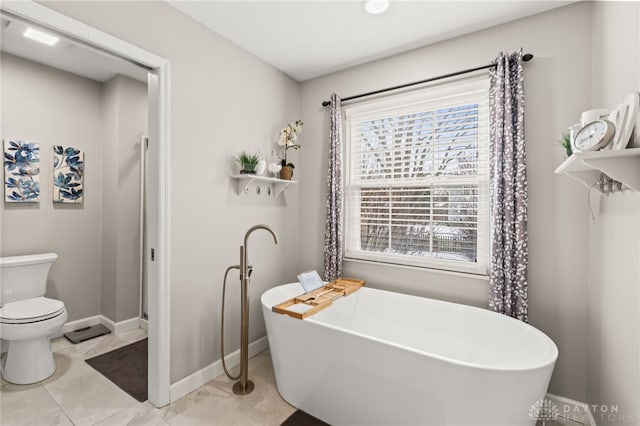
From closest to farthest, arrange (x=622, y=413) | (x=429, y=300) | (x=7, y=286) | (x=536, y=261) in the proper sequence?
1. (x=622, y=413)
2. (x=536, y=261)
3. (x=429, y=300)
4. (x=7, y=286)

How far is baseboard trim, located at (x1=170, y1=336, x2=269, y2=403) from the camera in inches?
81.8

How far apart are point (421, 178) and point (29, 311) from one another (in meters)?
3.25

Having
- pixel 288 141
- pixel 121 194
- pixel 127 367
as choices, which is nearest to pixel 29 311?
pixel 127 367

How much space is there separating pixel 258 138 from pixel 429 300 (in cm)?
198

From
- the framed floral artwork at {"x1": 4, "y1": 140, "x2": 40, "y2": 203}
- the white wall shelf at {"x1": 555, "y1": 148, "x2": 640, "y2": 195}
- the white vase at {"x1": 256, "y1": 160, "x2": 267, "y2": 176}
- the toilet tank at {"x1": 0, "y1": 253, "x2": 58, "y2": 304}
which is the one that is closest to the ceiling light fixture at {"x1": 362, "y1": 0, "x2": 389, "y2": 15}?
the white vase at {"x1": 256, "y1": 160, "x2": 267, "y2": 176}

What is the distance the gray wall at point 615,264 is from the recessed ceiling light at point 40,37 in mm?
3678

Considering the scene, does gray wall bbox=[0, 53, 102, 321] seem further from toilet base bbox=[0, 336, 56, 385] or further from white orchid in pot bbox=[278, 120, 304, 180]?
white orchid in pot bbox=[278, 120, 304, 180]

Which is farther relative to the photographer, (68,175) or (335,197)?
(68,175)

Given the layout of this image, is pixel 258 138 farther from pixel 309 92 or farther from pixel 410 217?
pixel 410 217

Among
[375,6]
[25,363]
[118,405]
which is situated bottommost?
[118,405]

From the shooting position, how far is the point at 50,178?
2.87m

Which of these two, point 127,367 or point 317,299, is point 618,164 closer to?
point 317,299

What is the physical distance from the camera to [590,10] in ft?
6.22

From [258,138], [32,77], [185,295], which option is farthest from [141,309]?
[32,77]
